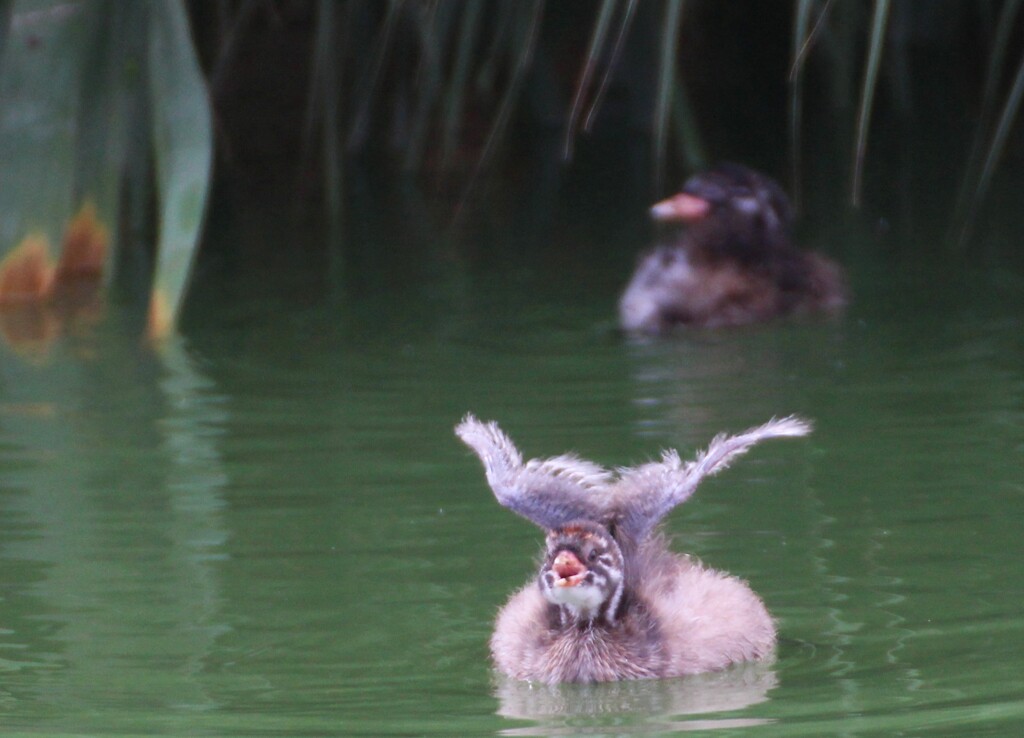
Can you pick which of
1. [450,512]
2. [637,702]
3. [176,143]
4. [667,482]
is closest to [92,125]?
[176,143]

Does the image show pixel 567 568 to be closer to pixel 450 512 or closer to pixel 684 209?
pixel 450 512

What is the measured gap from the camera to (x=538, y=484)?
391 centimetres

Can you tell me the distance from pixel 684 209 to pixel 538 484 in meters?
4.36

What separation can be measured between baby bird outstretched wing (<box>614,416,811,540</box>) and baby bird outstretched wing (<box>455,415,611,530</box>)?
2.2 inches

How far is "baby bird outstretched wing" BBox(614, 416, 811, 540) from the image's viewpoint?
384 cm

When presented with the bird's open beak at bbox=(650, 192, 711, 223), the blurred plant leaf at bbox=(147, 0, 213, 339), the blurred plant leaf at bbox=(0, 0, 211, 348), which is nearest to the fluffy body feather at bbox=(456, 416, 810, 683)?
the blurred plant leaf at bbox=(147, 0, 213, 339)

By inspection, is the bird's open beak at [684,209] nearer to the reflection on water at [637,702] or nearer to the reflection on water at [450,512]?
the reflection on water at [450,512]

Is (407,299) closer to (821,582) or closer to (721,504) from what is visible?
(721,504)

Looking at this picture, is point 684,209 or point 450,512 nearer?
point 450,512

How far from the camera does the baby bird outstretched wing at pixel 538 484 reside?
3883 mm

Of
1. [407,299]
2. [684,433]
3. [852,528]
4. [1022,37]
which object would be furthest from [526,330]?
[1022,37]

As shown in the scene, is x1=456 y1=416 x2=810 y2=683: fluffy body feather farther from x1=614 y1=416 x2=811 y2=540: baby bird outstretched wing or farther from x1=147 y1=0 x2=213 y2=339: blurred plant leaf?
x1=147 y1=0 x2=213 y2=339: blurred plant leaf

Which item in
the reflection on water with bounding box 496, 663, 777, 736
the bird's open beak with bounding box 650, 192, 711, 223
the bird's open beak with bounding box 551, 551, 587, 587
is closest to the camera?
the reflection on water with bounding box 496, 663, 777, 736

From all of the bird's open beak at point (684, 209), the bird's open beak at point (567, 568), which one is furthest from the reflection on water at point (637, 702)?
the bird's open beak at point (684, 209)
